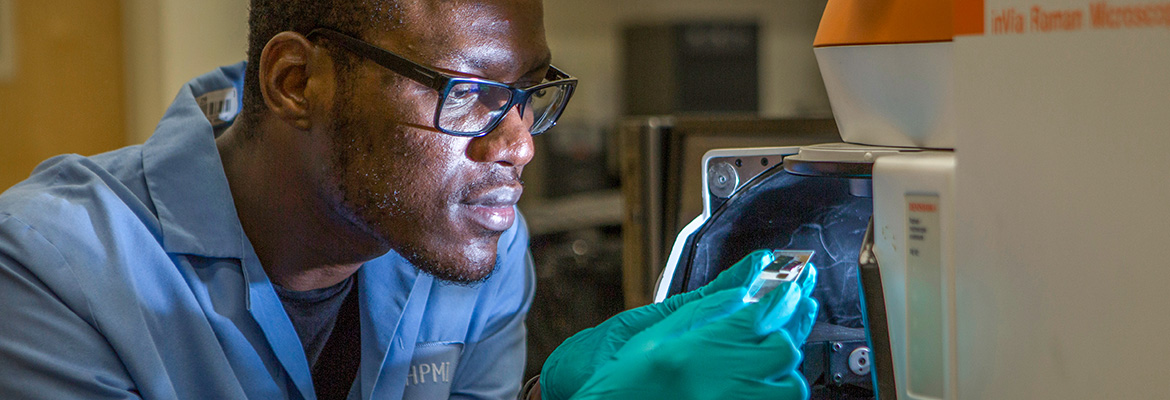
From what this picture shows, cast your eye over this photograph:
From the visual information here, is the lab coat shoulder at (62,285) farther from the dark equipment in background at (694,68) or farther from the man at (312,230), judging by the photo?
the dark equipment in background at (694,68)

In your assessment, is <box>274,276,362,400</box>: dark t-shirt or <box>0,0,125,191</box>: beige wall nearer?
<box>274,276,362,400</box>: dark t-shirt

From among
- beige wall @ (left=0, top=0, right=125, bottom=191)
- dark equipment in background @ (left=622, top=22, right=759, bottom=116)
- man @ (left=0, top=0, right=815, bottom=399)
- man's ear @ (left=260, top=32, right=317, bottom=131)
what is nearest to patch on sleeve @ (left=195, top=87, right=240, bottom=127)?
man @ (left=0, top=0, right=815, bottom=399)

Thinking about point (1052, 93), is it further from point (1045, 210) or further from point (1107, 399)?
point (1107, 399)

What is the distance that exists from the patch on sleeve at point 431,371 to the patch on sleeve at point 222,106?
1.60 feet

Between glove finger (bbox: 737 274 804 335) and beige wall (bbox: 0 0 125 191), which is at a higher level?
beige wall (bbox: 0 0 125 191)

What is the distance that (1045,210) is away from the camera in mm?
583

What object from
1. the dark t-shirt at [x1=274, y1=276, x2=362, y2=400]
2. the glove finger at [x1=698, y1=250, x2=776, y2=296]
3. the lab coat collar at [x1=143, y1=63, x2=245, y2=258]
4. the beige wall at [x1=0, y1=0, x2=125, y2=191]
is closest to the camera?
the glove finger at [x1=698, y1=250, x2=776, y2=296]

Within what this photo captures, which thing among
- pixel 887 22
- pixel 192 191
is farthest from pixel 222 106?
pixel 887 22

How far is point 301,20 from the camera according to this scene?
1.14 metres

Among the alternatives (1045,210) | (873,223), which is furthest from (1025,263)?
(873,223)

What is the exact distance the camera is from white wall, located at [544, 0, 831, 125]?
20.3ft

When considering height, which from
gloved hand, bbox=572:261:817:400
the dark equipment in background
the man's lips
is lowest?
gloved hand, bbox=572:261:817:400

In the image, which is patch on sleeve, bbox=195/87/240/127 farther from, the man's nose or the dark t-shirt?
the man's nose

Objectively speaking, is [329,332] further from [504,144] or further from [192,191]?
[504,144]
